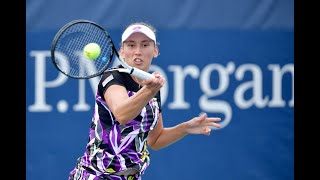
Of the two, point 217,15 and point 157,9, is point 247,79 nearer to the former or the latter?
point 217,15

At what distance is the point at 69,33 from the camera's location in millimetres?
3701

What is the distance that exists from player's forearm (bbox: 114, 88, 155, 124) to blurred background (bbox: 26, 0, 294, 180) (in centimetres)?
199

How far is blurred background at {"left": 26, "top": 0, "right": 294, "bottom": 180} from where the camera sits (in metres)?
5.09

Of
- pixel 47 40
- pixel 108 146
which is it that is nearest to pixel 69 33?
pixel 108 146

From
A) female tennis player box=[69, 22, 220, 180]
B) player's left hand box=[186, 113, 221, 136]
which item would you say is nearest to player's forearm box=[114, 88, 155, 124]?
female tennis player box=[69, 22, 220, 180]

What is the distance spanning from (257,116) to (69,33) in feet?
7.30

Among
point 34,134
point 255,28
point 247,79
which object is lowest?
point 34,134

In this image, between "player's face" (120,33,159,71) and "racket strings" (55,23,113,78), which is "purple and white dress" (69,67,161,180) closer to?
"player's face" (120,33,159,71)

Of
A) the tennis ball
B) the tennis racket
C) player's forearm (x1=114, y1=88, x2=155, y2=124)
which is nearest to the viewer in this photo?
player's forearm (x1=114, y1=88, x2=155, y2=124)

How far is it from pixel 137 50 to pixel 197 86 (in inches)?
73.6

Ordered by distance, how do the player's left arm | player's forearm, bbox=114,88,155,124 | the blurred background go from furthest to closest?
the blurred background → the player's left arm → player's forearm, bbox=114,88,155,124

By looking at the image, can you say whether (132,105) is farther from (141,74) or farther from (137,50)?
(137,50)

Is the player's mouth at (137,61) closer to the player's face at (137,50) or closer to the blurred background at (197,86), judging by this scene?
the player's face at (137,50)

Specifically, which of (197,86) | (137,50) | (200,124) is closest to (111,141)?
(137,50)
